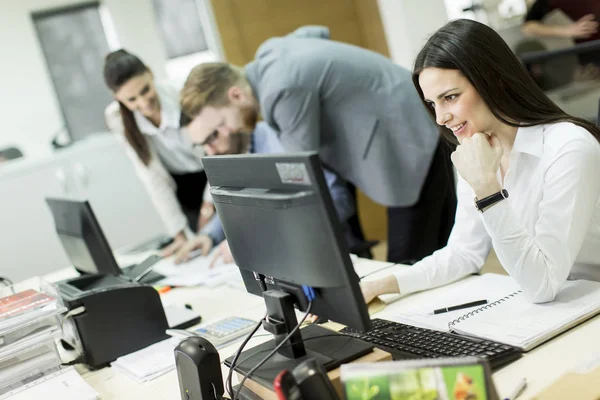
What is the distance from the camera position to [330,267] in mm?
1099

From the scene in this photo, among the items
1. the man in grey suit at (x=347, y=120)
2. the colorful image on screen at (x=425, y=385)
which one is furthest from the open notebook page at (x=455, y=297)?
the man in grey suit at (x=347, y=120)

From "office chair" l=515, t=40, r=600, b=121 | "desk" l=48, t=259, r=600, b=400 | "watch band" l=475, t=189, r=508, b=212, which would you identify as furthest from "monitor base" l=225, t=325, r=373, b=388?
"office chair" l=515, t=40, r=600, b=121

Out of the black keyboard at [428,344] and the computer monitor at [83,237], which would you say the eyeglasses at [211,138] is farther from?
the black keyboard at [428,344]

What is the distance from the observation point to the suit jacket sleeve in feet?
7.86

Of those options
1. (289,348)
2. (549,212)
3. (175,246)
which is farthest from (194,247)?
(549,212)

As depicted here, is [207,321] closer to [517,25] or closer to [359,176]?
[359,176]

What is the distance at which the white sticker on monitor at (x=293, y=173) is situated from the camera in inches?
41.9

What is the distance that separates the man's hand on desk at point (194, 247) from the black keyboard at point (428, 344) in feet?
4.51

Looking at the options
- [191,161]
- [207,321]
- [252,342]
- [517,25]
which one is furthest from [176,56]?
[252,342]

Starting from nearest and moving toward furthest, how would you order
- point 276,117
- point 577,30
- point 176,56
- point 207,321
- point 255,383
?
1. point 255,383
2. point 207,321
3. point 276,117
4. point 577,30
5. point 176,56

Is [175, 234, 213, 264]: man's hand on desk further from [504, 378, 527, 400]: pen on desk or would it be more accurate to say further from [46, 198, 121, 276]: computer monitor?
[504, 378, 527, 400]: pen on desk

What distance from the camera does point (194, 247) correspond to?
2.82 meters

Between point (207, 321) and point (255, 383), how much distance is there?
2.48 feet

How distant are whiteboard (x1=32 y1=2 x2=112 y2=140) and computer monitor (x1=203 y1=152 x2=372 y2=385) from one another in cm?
350
